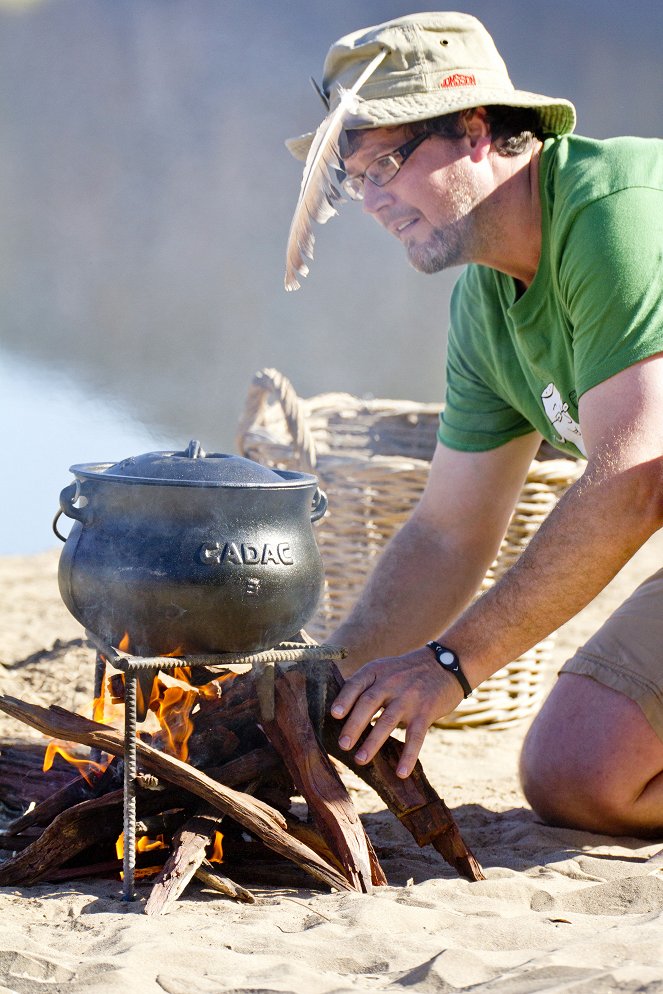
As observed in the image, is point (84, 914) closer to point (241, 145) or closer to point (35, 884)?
point (35, 884)

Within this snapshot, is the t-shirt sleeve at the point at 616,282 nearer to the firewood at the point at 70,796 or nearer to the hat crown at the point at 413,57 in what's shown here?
the hat crown at the point at 413,57

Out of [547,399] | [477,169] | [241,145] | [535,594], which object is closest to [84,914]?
[535,594]

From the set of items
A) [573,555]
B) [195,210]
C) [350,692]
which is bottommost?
[350,692]

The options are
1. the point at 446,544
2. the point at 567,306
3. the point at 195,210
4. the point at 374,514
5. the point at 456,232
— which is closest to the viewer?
the point at 567,306

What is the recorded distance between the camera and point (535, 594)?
252cm

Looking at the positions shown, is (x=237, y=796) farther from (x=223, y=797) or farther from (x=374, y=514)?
(x=374, y=514)

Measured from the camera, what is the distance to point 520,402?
322cm

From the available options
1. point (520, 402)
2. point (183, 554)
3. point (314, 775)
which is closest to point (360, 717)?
point (314, 775)

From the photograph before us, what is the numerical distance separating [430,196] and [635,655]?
1402 mm

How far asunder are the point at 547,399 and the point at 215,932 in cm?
174

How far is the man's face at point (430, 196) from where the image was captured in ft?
9.25

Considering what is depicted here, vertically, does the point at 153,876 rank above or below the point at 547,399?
below

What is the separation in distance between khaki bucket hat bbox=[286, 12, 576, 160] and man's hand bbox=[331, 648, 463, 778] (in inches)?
53.6

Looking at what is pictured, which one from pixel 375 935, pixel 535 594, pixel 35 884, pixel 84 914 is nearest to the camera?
pixel 375 935
